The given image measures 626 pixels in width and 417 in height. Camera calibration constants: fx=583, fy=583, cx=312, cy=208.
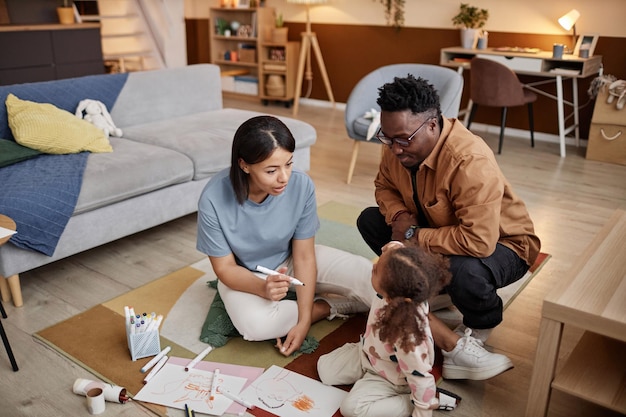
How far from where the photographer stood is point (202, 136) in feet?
10.4

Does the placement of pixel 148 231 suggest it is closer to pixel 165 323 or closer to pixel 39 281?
pixel 39 281

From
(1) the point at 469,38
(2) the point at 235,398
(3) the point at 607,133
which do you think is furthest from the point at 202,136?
(3) the point at 607,133

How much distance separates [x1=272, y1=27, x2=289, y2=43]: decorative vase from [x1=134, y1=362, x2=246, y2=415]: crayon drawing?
15.6 ft

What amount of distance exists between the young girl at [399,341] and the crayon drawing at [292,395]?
9 centimetres

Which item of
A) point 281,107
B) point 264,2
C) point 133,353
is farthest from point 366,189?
point 264,2

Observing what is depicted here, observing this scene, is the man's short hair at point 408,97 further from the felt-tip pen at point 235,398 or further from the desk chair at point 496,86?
the desk chair at point 496,86

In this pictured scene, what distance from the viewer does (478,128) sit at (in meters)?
5.24

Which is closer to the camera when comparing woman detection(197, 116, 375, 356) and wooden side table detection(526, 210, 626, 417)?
wooden side table detection(526, 210, 626, 417)

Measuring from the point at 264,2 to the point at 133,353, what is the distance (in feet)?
16.9

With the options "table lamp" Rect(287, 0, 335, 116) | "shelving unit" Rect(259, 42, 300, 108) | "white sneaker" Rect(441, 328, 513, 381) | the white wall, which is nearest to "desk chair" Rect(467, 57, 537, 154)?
the white wall

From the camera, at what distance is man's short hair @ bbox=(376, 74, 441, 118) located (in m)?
1.72

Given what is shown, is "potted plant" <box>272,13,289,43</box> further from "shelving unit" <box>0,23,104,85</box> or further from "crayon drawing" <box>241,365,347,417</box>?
"crayon drawing" <box>241,365,347,417</box>

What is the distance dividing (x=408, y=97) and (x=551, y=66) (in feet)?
10.6

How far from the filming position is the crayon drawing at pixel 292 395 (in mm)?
1706
